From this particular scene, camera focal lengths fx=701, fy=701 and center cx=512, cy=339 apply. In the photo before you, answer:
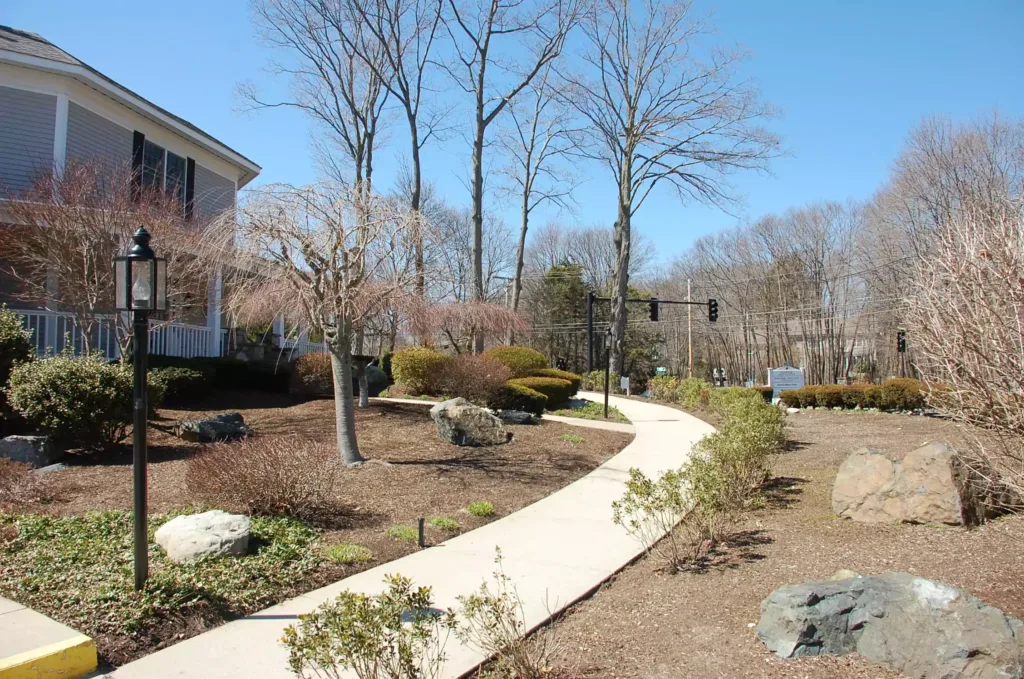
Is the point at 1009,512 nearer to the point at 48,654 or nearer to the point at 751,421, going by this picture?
the point at 751,421

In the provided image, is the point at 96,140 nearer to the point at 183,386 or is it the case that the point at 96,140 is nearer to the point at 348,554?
the point at 183,386

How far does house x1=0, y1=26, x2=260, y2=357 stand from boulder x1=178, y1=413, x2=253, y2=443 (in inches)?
142

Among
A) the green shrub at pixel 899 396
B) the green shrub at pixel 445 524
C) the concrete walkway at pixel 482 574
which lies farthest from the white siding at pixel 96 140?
the green shrub at pixel 899 396

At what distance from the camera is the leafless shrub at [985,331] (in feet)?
16.6

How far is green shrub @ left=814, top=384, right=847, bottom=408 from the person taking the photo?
66.8 feet

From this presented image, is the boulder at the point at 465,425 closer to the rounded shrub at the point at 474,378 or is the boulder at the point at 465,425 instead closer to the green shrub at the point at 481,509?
the green shrub at the point at 481,509

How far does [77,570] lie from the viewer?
5.15m

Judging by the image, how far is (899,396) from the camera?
17922mm

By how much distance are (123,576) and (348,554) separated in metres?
1.72

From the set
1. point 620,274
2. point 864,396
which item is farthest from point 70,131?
point 864,396

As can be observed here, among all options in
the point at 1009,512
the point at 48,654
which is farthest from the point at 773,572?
the point at 48,654

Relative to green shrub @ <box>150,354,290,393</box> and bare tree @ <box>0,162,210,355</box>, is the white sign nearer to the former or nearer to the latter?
green shrub @ <box>150,354,290,393</box>

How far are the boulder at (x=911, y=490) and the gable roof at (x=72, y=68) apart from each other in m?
16.1

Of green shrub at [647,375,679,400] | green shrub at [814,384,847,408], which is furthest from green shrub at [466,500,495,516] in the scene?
green shrub at [647,375,679,400]
